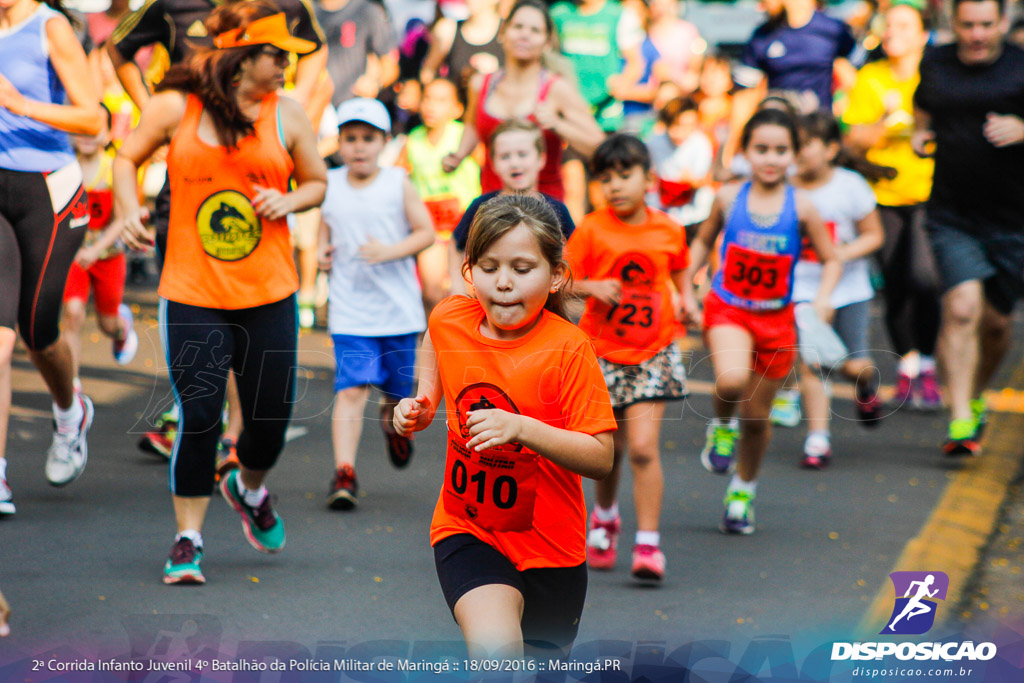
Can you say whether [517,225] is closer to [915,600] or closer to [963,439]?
[915,600]

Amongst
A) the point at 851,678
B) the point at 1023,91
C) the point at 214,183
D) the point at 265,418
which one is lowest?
the point at 851,678

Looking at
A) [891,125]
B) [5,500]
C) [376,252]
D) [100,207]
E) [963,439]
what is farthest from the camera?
[891,125]

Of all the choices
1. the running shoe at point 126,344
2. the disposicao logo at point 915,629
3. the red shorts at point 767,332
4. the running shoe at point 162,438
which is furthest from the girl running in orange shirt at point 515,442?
the running shoe at point 126,344

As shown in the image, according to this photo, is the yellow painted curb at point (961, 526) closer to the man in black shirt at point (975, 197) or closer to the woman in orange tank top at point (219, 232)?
the man in black shirt at point (975, 197)

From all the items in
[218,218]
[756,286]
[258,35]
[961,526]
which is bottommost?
[961,526]

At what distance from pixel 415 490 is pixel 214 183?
2090 millimetres

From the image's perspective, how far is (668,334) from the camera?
16.6 feet

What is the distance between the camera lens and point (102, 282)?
7070mm

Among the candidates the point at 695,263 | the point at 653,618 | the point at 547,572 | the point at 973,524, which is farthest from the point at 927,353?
the point at 547,572

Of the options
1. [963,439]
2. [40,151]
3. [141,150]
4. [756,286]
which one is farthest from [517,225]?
[963,439]

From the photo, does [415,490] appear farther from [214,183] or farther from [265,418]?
[214,183]

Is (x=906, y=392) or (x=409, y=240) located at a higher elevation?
(x=409, y=240)

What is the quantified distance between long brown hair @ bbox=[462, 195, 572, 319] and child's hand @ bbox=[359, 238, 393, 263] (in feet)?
9.00

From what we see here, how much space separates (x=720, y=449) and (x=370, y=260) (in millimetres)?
1881
